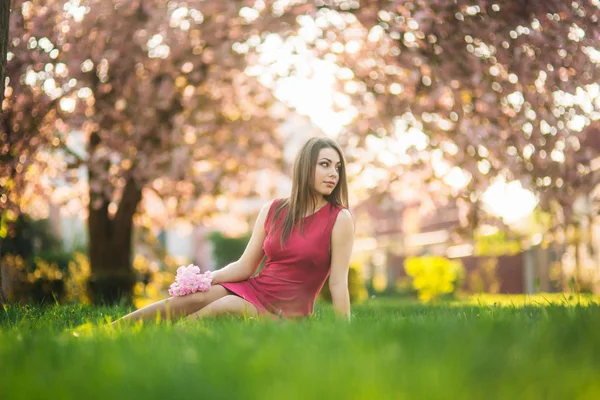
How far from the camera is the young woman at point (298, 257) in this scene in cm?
398

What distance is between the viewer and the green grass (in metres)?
1.76

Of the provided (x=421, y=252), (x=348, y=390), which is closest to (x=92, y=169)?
(x=348, y=390)

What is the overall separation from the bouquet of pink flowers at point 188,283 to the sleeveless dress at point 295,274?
0.18 m

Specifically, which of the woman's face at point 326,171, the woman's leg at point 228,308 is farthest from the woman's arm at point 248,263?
the woman's face at point 326,171

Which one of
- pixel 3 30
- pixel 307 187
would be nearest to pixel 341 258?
pixel 307 187

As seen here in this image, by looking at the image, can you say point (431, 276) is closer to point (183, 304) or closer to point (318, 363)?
point (183, 304)

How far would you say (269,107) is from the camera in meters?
9.80

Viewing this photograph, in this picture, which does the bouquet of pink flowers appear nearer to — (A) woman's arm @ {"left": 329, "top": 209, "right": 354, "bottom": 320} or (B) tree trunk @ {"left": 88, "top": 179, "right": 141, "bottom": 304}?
(A) woman's arm @ {"left": 329, "top": 209, "right": 354, "bottom": 320}

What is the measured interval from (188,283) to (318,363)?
6.83 ft

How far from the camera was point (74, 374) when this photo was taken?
1.99m

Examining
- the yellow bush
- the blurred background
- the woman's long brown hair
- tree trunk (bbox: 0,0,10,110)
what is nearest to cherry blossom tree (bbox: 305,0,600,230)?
the blurred background

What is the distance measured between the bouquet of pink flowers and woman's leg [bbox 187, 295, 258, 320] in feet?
0.43

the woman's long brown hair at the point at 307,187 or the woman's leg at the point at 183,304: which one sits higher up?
the woman's long brown hair at the point at 307,187

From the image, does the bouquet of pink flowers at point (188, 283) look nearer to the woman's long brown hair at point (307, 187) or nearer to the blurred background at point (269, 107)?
the woman's long brown hair at point (307, 187)
